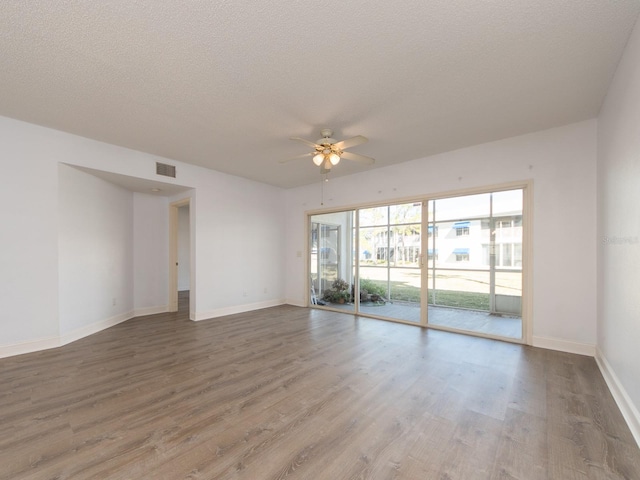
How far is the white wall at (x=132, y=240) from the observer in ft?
10.9

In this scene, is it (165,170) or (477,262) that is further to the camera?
(165,170)

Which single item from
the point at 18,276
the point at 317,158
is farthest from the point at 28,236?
the point at 317,158

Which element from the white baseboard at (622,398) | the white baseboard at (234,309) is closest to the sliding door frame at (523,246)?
the white baseboard at (622,398)

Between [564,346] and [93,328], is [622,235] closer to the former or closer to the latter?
[564,346]

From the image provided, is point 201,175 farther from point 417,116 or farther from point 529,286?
point 529,286

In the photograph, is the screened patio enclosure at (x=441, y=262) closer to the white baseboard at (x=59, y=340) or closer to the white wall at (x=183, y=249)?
the white baseboard at (x=59, y=340)

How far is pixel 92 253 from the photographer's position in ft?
14.1

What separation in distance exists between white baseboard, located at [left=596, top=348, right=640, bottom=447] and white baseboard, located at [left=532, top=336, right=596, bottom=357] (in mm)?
368

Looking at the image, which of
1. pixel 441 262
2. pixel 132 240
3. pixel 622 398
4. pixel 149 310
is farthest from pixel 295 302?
pixel 622 398

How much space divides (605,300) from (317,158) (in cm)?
345

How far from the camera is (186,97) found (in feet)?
9.28

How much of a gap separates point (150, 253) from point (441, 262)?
5667 mm

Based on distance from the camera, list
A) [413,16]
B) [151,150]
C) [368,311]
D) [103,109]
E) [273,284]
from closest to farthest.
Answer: [413,16]
[103,109]
[151,150]
[368,311]
[273,284]

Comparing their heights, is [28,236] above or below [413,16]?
below
